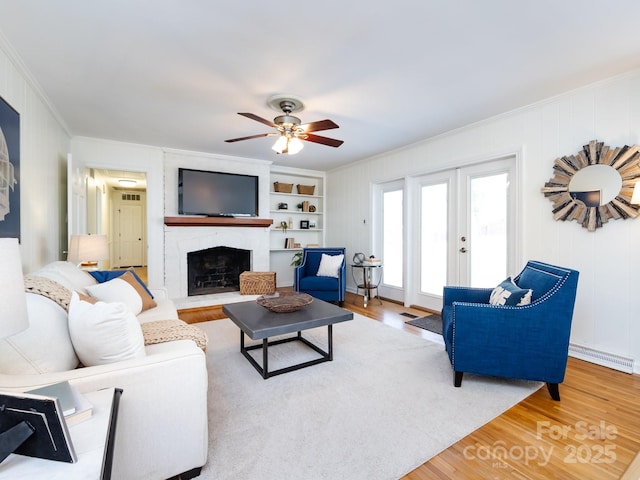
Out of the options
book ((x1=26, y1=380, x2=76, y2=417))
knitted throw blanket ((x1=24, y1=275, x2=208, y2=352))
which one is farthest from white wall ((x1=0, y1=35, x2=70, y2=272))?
book ((x1=26, y1=380, x2=76, y2=417))

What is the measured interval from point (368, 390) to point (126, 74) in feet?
10.2

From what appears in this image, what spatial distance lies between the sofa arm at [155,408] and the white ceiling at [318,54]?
192 centimetres

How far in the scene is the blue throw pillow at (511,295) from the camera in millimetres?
2193

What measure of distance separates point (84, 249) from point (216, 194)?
2.26m

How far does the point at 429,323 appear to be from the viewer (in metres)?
3.81

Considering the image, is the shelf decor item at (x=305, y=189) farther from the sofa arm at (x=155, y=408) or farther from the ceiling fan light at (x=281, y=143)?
the sofa arm at (x=155, y=408)

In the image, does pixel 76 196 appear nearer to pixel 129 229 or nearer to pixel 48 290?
pixel 48 290

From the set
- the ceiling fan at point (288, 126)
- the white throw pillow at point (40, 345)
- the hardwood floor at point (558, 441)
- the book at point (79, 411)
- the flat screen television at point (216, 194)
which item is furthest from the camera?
the flat screen television at point (216, 194)

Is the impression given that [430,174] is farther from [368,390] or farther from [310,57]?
[368,390]

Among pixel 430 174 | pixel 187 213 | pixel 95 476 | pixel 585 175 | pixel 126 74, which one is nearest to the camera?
pixel 95 476

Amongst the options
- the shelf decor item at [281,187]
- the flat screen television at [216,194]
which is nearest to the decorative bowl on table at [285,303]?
the flat screen television at [216,194]

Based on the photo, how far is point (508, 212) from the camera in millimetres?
3488

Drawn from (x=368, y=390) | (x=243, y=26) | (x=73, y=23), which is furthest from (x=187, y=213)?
(x=368, y=390)

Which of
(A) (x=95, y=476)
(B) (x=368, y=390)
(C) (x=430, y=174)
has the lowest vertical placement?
(B) (x=368, y=390)
